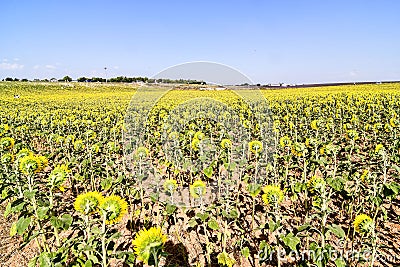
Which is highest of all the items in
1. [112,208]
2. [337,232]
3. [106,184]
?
[112,208]

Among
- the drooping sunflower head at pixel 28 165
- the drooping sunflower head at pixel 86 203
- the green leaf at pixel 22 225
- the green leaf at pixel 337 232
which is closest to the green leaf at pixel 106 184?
the drooping sunflower head at pixel 28 165

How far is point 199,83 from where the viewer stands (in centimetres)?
654

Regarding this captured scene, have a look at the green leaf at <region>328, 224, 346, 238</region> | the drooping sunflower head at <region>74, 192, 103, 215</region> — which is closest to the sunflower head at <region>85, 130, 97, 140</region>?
the drooping sunflower head at <region>74, 192, 103, 215</region>

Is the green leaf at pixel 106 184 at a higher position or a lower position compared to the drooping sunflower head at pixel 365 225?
lower

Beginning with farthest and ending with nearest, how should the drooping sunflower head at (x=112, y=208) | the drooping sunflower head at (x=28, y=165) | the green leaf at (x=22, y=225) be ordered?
the drooping sunflower head at (x=28, y=165), the green leaf at (x=22, y=225), the drooping sunflower head at (x=112, y=208)

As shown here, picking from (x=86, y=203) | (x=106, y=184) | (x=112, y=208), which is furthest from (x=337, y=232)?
(x=106, y=184)

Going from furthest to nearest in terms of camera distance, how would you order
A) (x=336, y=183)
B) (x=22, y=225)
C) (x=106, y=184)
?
1. (x=106, y=184)
2. (x=336, y=183)
3. (x=22, y=225)

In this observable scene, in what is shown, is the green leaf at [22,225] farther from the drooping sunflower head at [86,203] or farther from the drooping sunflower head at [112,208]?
the drooping sunflower head at [112,208]

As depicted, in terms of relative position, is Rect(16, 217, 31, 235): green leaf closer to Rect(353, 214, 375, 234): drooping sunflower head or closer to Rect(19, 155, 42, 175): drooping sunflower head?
Rect(19, 155, 42, 175): drooping sunflower head

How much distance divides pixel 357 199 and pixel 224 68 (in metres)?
3.13

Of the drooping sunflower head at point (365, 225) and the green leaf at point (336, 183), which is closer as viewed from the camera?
the drooping sunflower head at point (365, 225)

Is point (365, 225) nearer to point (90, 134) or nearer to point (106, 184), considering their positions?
point (106, 184)

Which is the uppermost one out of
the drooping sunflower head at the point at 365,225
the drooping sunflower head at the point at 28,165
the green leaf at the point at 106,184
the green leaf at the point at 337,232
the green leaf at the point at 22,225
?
the drooping sunflower head at the point at 28,165

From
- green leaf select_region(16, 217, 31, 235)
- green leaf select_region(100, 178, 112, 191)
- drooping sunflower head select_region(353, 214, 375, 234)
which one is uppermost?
green leaf select_region(16, 217, 31, 235)
